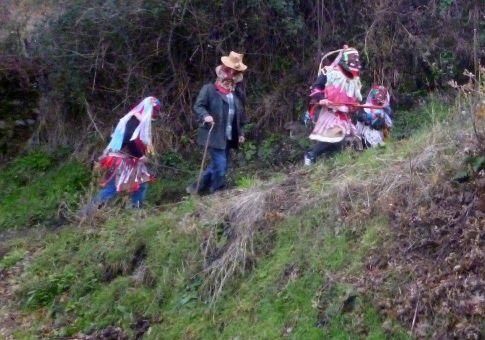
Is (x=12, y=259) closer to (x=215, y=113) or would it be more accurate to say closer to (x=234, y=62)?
(x=215, y=113)

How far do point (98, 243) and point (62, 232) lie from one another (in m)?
0.98

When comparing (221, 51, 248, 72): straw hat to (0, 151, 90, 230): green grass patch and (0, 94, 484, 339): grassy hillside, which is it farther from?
(0, 151, 90, 230): green grass patch

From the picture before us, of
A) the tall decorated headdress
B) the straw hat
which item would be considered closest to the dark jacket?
the straw hat

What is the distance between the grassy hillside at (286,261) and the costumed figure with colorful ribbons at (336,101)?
0.80 m

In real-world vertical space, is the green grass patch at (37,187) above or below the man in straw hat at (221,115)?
below

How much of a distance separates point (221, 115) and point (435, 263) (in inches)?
171

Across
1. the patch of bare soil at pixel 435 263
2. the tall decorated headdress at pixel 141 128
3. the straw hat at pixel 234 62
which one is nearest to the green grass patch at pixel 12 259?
the tall decorated headdress at pixel 141 128

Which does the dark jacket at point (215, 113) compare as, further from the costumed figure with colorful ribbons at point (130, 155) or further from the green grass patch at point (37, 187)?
the green grass patch at point (37, 187)

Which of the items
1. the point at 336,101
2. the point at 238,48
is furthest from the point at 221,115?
the point at 238,48

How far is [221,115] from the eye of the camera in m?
10.1

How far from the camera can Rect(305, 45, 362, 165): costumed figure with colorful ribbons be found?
9.95m

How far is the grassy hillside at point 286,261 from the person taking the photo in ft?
20.6

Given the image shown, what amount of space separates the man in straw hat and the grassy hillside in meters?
0.88

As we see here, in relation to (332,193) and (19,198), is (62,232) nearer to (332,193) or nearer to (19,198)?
(19,198)
